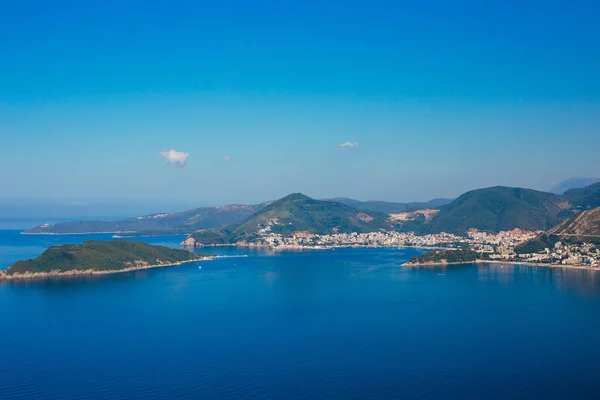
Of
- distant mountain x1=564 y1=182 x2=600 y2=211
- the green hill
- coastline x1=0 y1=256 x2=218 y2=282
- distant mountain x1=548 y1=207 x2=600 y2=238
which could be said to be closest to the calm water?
coastline x1=0 y1=256 x2=218 y2=282

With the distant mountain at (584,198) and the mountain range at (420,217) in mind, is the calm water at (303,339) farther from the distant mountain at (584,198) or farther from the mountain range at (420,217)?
the mountain range at (420,217)

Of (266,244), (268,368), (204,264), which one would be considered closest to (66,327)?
(268,368)

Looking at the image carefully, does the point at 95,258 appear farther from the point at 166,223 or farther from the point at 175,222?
the point at 166,223

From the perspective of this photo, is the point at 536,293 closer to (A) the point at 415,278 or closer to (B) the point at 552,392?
(A) the point at 415,278

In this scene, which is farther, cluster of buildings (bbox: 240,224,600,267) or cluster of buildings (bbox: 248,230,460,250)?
cluster of buildings (bbox: 248,230,460,250)

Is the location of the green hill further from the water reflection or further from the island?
the water reflection

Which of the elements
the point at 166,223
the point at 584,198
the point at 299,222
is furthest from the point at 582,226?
the point at 166,223

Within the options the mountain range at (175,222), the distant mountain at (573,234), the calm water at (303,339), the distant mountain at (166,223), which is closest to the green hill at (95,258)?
the calm water at (303,339)
